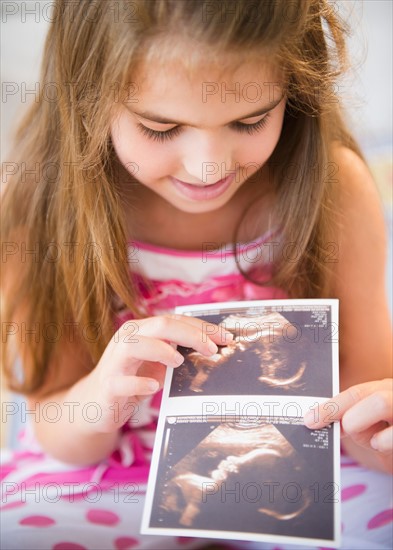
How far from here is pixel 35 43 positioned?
1562mm

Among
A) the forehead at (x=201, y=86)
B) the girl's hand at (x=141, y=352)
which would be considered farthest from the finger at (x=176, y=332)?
the forehead at (x=201, y=86)

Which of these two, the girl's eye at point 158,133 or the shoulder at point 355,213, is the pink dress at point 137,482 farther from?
the girl's eye at point 158,133

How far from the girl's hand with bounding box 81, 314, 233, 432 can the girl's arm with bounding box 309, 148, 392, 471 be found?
0.28 meters

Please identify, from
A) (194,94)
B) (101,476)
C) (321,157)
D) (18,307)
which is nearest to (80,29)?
(194,94)

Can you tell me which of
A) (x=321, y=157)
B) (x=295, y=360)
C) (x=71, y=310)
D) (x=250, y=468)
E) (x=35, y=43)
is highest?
(x=35, y=43)

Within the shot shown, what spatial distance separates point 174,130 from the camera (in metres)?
0.82

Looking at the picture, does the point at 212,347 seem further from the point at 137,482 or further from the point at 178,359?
the point at 137,482

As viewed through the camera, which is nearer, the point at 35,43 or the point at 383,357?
the point at 383,357

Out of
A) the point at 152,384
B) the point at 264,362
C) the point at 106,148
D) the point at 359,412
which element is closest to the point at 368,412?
the point at 359,412

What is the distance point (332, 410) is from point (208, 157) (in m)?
0.33

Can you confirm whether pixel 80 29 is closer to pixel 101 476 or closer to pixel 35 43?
pixel 101 476

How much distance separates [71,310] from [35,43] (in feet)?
2.50

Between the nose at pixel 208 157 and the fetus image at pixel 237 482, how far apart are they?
303 millimetres

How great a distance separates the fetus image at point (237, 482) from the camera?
0.78 metres
